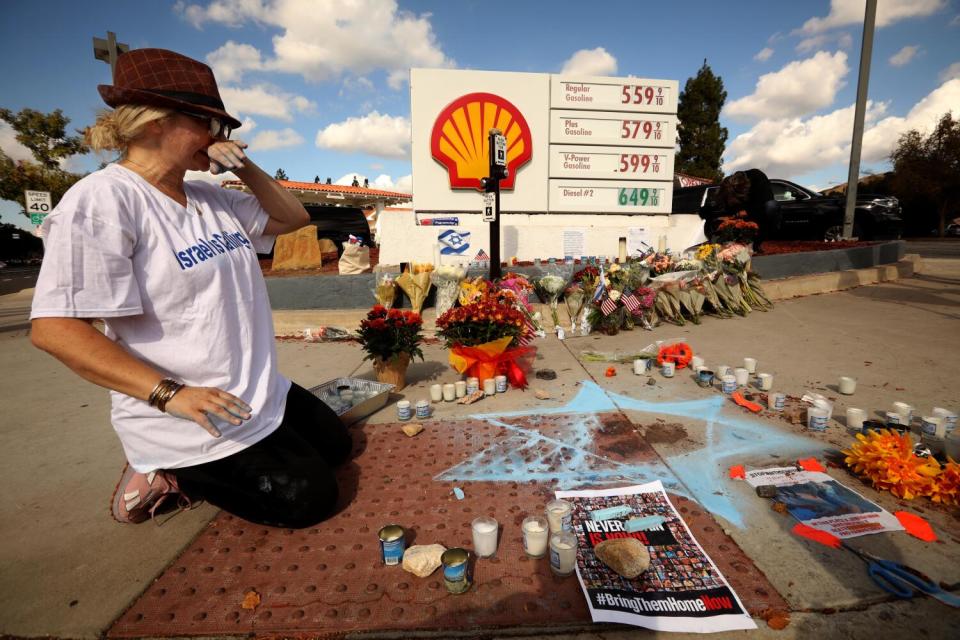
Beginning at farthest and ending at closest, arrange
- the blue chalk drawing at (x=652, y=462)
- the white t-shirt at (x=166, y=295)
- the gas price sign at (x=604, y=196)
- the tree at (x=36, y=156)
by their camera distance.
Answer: the tree at (x=36, y=156)
the gas price sign at (x=604, y=196)
the blue chalk drawing at (x=652, y=462)
the white t-shirt at (x=166, y=295)

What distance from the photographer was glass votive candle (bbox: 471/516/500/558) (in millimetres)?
1834

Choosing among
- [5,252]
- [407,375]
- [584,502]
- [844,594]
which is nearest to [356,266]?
[407,375]

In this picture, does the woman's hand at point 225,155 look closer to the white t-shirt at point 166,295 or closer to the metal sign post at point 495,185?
the white t-shirt at point 166,295

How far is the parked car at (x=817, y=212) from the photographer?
36.8 feet

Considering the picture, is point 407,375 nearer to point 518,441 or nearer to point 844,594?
point 518,441

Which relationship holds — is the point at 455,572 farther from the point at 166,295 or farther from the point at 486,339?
the point at 486,339

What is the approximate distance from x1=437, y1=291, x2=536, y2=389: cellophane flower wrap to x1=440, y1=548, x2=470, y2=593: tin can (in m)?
2.18

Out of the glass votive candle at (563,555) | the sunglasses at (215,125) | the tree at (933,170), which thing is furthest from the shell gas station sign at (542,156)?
the tree at (933,170)

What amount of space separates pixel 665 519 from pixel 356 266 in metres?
6.22

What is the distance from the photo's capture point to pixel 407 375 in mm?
4477

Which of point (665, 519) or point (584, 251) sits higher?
point (584, 251)

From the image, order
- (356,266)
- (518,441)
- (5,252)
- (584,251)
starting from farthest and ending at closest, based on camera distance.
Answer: (5,252) < (584,251) < (356,266) < (518,441)

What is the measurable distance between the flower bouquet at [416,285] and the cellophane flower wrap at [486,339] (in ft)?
7.81

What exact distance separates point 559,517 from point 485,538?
0.37 metres
